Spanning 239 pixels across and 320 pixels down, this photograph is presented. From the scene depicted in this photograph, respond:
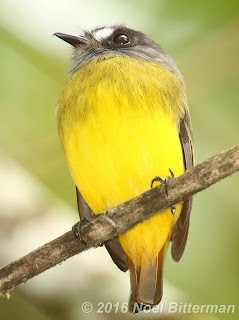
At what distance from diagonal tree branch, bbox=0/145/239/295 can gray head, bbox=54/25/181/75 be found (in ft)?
4.57

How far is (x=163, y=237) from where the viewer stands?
447 cm

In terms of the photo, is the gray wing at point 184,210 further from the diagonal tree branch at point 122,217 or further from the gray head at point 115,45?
the diagonal tree branch at point 122,217

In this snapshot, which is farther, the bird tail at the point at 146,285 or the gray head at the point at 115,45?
the gray head at the point at 115,45

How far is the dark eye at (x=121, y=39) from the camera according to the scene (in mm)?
4992

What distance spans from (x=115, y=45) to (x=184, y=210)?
4.32 ft

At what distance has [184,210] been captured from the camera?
178 inches

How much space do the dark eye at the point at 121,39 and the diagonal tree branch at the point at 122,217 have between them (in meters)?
1.61

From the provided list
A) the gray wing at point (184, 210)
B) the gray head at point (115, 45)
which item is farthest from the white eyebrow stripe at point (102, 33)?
the gray wing at point (184, 210)

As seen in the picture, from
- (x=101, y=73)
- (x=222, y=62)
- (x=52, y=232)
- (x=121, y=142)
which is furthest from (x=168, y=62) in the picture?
(x=52, y=232)

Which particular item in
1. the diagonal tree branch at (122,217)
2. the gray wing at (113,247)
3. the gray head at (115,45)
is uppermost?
the gray head at (115,45)

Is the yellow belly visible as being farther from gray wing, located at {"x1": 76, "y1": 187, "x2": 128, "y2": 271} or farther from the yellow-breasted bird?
gray wing, located at {"x1": 76, "y1": 187, "x2": 128, "y2": 271}

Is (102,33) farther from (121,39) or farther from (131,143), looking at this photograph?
(131,143)

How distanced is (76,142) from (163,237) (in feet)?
2.85

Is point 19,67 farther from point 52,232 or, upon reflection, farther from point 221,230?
point 221,230
